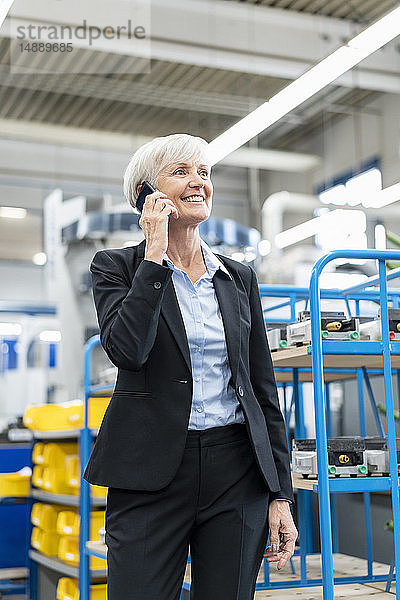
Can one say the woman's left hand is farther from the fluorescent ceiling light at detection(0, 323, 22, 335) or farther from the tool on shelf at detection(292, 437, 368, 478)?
the fluorescent ceiling light at detection(0, 323, 22, 335)

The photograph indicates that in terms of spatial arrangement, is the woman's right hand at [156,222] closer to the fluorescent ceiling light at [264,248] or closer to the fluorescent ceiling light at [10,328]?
the fluorescent ceiling light at [264,248]

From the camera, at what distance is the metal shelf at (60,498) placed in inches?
162

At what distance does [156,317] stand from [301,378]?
96.9 inches

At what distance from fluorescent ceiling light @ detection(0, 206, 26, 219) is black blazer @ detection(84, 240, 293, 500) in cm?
999

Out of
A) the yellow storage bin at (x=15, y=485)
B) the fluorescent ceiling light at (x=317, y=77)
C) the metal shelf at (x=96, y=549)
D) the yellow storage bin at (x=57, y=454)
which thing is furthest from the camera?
the yellow storage bin at (x=15, y=485)

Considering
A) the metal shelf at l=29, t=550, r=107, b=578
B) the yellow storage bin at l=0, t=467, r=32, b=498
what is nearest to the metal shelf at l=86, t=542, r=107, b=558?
the metal shelf at l=29, t=550, r=107, b=578

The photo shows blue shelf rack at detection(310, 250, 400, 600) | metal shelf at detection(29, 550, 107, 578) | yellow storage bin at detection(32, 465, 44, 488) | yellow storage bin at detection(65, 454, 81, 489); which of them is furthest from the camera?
yellow storage bin at detection(32, 465, 44, 488)

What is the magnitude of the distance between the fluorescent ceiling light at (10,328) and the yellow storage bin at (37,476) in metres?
5.55

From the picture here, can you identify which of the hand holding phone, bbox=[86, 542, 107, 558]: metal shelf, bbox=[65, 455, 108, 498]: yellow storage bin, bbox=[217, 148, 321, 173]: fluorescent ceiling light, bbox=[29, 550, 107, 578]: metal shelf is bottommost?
bbox=[29, 550, 107, 578]: metal shelf

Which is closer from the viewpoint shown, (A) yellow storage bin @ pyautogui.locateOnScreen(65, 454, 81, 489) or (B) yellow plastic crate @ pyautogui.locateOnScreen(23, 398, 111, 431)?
(B) yellow plastic crate @ pyautogui.locateOnScreen(23, 398, 111, 431)

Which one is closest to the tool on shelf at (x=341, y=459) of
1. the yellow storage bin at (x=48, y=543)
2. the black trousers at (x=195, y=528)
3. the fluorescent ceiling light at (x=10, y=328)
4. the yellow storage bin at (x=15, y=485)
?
the black trousers at (x=195, y=528)

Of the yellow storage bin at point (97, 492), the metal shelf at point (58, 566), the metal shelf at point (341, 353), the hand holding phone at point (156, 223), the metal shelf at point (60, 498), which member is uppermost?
the hand holding phone at point (156, 223)

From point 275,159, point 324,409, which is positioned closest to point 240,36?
point 275,159

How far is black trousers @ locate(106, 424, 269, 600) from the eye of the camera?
162 centimetres
